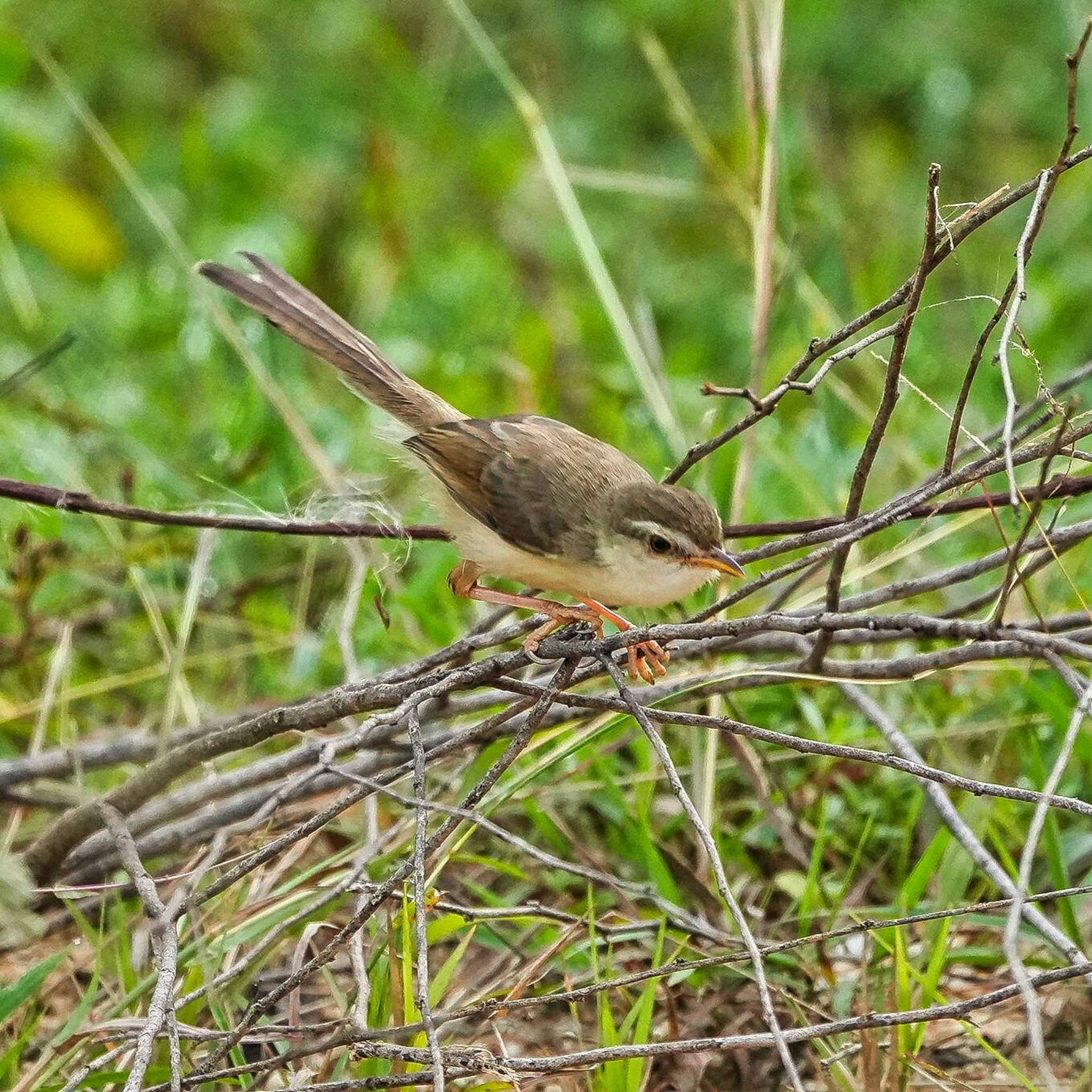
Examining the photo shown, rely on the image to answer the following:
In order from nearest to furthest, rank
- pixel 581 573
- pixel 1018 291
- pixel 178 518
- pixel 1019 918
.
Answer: pixel 1019 918, pixel 1018 291, pixel 178 518, pixel 581 573

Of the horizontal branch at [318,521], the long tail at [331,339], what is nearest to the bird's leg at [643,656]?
the horizontal branch at [318,521]

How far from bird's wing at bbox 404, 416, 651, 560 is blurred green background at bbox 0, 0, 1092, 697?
26 centimetres

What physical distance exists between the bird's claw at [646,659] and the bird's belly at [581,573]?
17cm

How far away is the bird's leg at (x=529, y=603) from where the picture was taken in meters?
3.58

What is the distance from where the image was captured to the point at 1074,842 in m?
3.60

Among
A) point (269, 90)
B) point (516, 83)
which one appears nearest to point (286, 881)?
point (516, 83)

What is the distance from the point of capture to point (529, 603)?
363 centimetres

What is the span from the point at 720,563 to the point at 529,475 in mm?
723

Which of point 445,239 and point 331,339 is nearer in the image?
point 331,339

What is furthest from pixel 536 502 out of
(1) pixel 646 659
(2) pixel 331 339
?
(2) pixel 331 339

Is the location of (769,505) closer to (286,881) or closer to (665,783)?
(665,783)

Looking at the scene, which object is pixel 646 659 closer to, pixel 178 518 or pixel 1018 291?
pixel 178 518

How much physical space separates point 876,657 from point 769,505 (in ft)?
3.20

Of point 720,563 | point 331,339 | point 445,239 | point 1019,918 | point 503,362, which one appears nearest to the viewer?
point 1019,918
